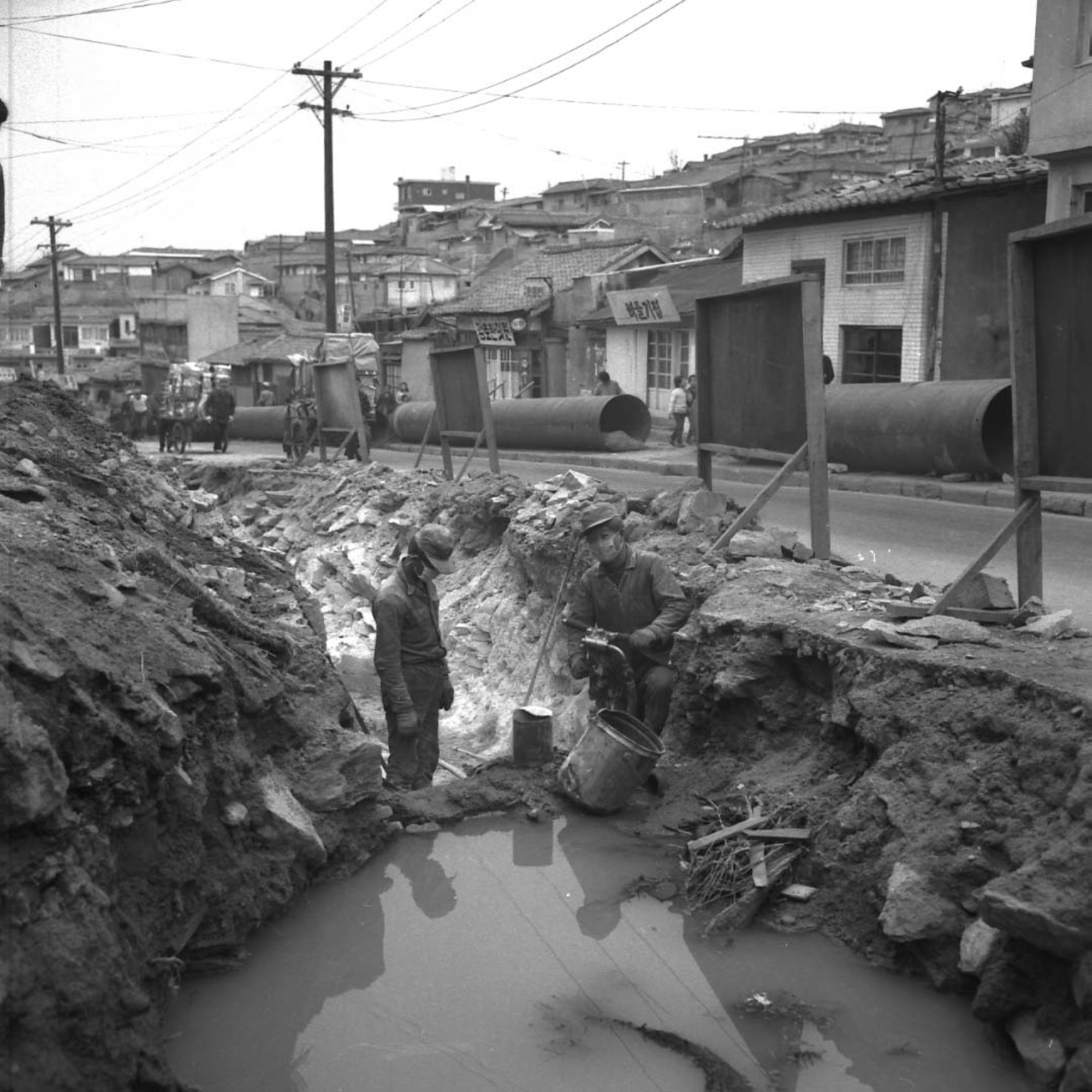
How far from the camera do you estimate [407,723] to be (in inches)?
304

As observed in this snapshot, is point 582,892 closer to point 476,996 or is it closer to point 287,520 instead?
point 476,996

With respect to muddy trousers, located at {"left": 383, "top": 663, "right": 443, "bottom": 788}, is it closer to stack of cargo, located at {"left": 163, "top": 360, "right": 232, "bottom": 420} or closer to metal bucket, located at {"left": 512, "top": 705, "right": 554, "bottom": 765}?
metal bucket, located at {"left": 512, "top": 705, "right": 554, "bottom": 765}

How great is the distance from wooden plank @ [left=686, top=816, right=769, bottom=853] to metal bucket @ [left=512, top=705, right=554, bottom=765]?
1.84 meters

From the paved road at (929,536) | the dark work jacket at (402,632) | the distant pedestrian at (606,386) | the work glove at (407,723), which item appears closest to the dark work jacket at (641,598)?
the dark work jacket at (402,632)

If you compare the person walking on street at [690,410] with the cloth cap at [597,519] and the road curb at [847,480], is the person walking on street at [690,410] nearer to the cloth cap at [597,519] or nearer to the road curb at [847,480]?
the road curb at [847,480]

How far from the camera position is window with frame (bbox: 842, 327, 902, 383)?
25.1 meters

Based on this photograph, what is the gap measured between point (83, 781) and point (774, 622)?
3.97 meters

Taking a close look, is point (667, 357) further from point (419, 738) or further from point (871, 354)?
point (419, 738)

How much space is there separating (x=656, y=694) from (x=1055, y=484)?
2.66m

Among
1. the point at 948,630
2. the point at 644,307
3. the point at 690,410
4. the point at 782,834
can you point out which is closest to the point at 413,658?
the point at 782,834

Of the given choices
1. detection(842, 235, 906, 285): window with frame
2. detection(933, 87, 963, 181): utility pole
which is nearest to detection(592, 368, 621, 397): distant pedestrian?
detection(842, 235, 906, 285): window with frame

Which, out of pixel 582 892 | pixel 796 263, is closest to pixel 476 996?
pixel 582 892

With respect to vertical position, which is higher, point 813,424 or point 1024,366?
point 1024,366

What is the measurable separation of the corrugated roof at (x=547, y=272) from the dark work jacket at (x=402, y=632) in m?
28.3
